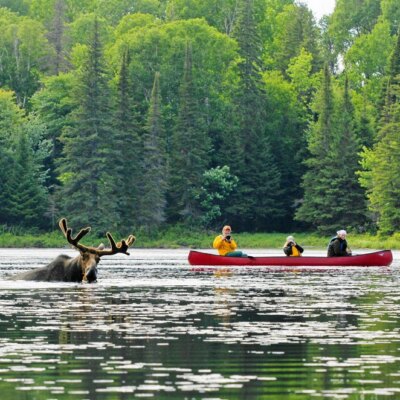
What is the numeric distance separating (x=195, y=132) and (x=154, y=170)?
16.0 ft

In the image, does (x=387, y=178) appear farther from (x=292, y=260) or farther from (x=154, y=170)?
(x=292, y=260)

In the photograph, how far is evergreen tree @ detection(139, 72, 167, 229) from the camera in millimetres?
104125

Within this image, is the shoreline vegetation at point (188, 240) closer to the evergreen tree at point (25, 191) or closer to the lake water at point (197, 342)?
the evergreen tree at point (25, 191)

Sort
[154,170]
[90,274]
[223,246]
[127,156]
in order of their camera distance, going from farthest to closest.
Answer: [127,156] → [154,170] → [223,246] → [90,274]

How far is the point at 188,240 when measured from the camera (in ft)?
338

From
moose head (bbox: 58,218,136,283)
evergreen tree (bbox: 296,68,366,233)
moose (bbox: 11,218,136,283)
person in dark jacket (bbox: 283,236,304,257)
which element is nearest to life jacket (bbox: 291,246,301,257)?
person in dark jacket (bbox: 283,236,304,257)

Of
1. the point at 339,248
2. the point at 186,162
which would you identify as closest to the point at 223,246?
the point at 339,248

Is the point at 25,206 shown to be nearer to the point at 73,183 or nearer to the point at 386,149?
the point at 73,183

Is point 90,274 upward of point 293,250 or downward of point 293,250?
downward

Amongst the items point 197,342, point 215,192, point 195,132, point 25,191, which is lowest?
point 197,342

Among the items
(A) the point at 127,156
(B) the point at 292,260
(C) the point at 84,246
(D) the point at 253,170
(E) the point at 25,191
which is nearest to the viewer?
(C) the point at 84,246

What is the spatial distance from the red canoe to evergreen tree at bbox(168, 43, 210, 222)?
54.3 metres

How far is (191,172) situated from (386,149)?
1623 cm

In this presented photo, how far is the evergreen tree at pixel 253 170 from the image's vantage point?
11119 centimetres
